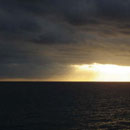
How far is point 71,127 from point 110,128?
9.59 metres

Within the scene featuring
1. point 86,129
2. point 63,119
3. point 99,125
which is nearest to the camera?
point 86,129

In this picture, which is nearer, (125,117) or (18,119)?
(18,119)

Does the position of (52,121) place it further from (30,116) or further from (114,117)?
(114,117)

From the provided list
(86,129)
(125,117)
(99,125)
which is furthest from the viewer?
(125,117)

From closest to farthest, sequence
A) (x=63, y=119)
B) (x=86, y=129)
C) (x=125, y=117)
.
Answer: (x=86, y=129) < (x=63, y=119) < (x=125, y=117)

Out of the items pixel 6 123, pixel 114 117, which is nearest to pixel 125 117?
pixel 114 117

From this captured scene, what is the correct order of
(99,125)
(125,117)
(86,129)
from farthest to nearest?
(125,117) < (99,125) < (86,129)

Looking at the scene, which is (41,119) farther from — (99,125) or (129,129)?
(129,129)

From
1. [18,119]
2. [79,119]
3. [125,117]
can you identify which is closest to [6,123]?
[18,119]

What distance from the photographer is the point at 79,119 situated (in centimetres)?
6297

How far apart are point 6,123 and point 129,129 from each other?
31255 mm

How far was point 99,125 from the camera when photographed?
5631cm

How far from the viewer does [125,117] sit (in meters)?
67.7

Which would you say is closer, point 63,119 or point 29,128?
point 29,128
